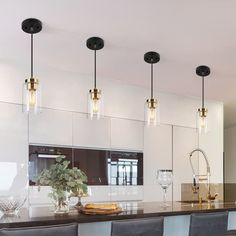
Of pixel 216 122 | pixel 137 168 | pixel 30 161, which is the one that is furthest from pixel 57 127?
pixel 216 122

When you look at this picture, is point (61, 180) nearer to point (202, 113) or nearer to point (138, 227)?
point (138, 227)

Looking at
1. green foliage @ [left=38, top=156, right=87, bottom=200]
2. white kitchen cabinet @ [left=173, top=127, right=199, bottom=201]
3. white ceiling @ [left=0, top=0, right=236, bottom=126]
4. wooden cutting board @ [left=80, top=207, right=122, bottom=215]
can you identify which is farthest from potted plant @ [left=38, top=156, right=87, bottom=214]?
white kitchen cabinet @ [left=173, top=127, right=199, bottom=201]

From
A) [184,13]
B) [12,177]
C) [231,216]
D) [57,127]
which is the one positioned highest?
[184,13]

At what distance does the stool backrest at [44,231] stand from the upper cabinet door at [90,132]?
7.20ft

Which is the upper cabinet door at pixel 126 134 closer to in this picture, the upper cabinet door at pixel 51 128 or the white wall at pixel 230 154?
the upper cabinet door at pixel 51 128

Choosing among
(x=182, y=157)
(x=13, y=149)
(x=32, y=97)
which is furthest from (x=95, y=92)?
(x=182, y=157)

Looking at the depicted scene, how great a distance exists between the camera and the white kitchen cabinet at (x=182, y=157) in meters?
5.38

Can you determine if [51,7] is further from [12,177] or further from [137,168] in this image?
[137,168]

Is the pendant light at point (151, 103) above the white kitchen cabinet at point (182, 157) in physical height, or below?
above

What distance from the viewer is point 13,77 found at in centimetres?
397

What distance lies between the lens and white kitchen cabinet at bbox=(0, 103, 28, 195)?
152 inches

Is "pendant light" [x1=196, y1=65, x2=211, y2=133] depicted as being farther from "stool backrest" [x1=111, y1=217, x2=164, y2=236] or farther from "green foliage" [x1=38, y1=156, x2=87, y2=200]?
"green foliage" [x1=38, y1=156, x2=87, y2=200]

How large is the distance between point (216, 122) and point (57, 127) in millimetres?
2729

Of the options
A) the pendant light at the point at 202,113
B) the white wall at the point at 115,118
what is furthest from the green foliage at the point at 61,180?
the pendant light at the point at 202,113
